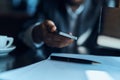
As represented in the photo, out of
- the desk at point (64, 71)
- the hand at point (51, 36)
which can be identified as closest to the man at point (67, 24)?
the hand at point (51, 36)

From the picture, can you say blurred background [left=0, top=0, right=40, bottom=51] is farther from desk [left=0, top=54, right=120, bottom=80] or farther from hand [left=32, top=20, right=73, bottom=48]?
desk [left=0, top=54, right=120, bottom=80]

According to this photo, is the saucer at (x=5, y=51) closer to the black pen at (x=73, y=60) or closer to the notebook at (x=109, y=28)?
the black pen at (x=73, y=60)

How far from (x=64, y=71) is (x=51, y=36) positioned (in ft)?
0.83

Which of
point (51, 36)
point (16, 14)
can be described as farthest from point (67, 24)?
point (16, 14)

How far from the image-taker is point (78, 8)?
3.26 ft

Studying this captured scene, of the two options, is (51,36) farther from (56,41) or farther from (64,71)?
(64,71)

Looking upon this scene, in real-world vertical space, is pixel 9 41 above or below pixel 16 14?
below

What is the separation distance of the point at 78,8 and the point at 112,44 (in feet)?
0.60

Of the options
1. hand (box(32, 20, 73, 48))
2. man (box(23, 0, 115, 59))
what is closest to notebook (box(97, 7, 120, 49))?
man (box(23, 0, 115, 59))

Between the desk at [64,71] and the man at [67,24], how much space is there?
0.10 m

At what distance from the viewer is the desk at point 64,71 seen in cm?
72

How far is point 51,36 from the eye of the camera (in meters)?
1.01

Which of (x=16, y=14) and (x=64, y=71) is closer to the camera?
(x=64, y=71)

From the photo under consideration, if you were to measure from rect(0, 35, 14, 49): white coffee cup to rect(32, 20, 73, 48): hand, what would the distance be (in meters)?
0.12
